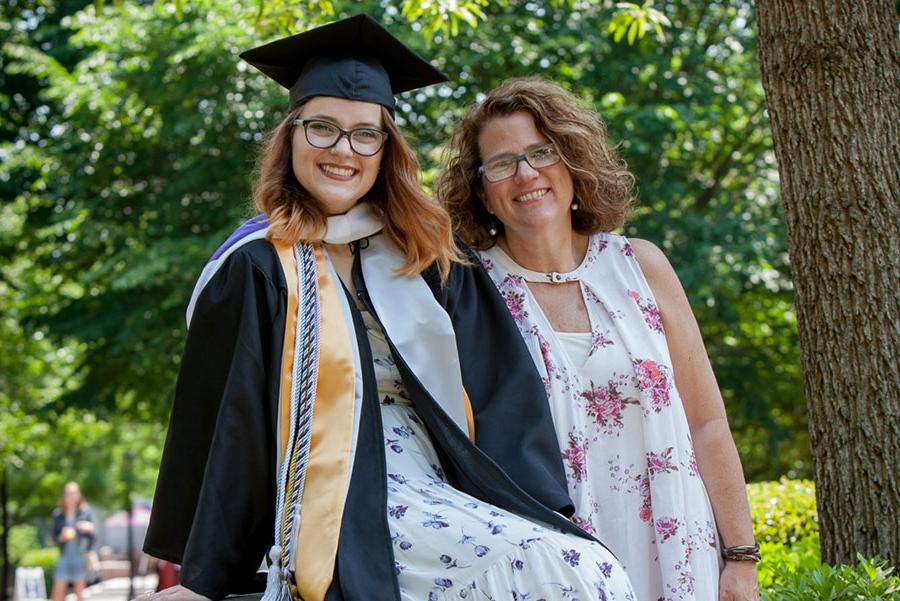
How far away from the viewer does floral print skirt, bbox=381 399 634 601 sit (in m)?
2.49

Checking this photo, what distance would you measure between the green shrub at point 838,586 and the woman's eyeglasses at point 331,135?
1.86 metres

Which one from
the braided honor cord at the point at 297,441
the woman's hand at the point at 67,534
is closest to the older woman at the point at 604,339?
the braided honor cord at the point at 297,441

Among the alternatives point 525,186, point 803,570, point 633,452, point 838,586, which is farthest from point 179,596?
point 803,570

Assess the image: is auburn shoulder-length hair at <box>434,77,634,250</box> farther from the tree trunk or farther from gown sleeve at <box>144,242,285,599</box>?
gown sleeve at <box>144,242,285,599</box>

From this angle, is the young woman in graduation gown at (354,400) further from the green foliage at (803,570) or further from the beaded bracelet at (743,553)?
the green foliage at (803,570)

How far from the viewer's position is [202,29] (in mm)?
10141

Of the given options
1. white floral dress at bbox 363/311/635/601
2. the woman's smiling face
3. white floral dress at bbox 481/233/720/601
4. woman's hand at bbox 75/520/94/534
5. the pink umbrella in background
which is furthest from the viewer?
the pink umbrella in background

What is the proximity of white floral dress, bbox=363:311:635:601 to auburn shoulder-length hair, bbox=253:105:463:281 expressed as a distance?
63cm

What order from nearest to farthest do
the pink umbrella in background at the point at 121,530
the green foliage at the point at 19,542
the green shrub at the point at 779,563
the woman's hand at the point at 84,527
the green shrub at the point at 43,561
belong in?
the green shrub at the point at 779,563 < the woman's hand at the point at 84,527 < the green shrub at the point at 43,561 < the green foliage at the point at 19,542 < the pink umbrella in background at the point at 121,530

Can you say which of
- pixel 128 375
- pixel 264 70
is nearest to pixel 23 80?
pixel 128 375

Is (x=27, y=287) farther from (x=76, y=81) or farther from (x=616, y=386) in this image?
(x=616, y=386)

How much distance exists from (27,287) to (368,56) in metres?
12.2

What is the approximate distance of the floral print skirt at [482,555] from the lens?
2486 millimetres

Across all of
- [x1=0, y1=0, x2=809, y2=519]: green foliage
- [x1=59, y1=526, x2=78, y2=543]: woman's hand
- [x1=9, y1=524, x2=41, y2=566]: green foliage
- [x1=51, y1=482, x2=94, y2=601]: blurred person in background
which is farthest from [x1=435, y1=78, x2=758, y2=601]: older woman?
[x1=9, y1=524, x2=41, y2=566]: green foliage
